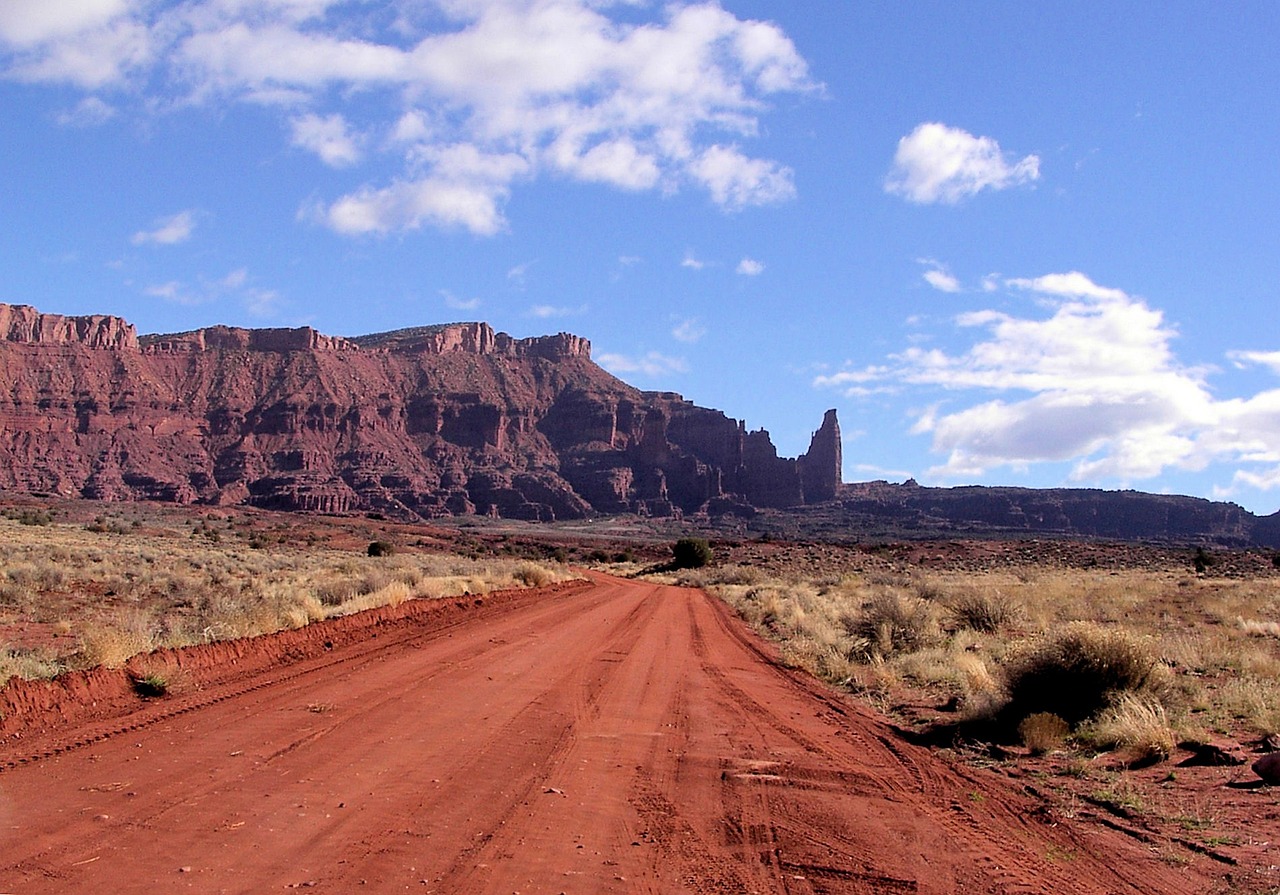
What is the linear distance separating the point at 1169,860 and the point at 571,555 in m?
74.3

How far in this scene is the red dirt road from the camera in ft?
18.2

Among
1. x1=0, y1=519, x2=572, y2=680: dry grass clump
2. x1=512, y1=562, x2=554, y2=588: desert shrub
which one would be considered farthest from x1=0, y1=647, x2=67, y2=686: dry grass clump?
x1=512, y1=562, x2=554, y2=588: desert shrub

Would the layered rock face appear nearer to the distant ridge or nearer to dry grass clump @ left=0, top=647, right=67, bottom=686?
the distant ridge

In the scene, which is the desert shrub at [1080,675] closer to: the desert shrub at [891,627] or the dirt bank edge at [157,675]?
the desert shrub at [891,627]

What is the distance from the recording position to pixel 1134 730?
9.61 m

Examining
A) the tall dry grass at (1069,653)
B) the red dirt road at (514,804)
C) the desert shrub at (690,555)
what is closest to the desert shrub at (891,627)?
the tall dry grass at (1069,653)

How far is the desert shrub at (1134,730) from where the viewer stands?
9.34 meters

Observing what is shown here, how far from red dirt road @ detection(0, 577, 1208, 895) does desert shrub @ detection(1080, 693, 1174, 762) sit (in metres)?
1.98

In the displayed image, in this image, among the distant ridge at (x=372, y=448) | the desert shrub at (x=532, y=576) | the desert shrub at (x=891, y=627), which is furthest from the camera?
the distant ridge at (x=372, y=448)

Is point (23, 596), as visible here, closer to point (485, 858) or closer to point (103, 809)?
point (103, 809)

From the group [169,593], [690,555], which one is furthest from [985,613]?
[690,555]

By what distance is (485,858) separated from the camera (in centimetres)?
571

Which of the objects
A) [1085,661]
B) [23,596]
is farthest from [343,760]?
[23,596]

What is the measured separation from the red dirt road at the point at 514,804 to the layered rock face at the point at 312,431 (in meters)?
137
